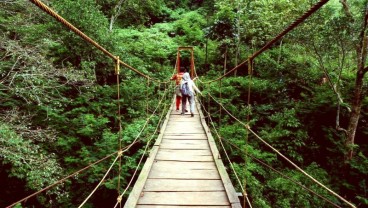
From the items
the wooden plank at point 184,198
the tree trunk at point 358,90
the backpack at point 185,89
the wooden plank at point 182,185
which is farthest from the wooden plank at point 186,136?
the tree trunk at point 358,90

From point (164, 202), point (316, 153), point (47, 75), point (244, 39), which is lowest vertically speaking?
point (316, 153)

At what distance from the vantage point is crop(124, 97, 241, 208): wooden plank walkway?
223 cm

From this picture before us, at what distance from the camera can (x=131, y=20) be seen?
1446cm

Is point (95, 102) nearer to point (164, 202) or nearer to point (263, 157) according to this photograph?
point (263, 157)

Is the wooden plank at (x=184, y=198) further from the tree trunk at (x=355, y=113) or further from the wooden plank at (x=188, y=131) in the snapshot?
the tree trunk at (x=355, y=113)

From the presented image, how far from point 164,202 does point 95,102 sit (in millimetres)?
5842

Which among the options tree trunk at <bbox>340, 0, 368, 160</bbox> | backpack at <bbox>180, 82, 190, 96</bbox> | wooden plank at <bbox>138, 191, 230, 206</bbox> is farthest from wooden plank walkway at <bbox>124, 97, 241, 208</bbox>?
tree trunk at <bbox>340, 0, 368, 160</bbox>

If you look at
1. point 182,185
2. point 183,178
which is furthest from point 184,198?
point 183,178

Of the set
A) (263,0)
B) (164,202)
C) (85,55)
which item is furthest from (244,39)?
(164,202)

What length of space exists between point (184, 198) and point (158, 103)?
15.7 ft

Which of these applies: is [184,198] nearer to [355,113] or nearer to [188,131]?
[188,131]

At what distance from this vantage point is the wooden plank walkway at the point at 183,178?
2.23 metres

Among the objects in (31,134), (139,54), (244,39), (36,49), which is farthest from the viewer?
(244,39)

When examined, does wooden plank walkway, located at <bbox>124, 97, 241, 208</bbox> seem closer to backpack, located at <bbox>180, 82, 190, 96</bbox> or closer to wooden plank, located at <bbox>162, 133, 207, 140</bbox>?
wooden plank, located at <bbox>162, 133, 207, 140</bbox>
